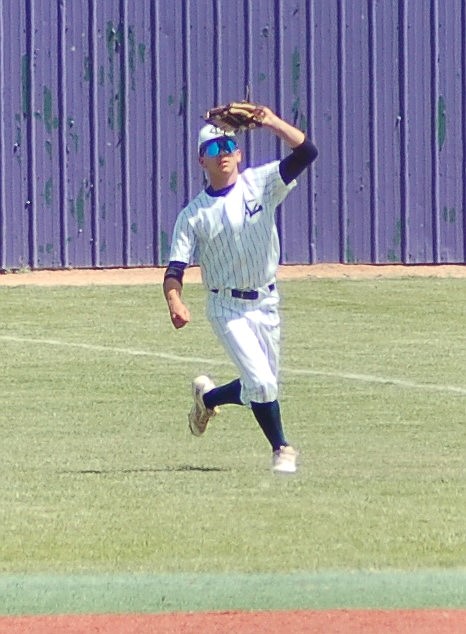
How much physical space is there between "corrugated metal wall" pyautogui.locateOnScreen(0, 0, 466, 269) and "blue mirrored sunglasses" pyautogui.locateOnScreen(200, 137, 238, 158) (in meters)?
10.8

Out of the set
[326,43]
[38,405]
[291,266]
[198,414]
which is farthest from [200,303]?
[198,414]

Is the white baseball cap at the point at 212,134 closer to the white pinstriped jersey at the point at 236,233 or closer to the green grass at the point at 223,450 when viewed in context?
the white pinstriped jersey at the point at 236,233

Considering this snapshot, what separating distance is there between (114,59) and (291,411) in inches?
356

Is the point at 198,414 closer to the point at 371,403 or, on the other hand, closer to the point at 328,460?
the point at 328,460

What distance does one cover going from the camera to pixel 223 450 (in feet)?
30.2

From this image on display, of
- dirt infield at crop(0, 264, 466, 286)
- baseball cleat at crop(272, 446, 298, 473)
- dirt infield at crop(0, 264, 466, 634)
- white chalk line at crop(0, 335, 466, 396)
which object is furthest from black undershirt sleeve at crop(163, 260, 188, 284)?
dirt infield at crop(0, 264, 466, 286)

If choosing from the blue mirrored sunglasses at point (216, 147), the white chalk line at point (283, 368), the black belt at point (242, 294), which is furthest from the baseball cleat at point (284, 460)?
the white chalk line at point (283, 368)

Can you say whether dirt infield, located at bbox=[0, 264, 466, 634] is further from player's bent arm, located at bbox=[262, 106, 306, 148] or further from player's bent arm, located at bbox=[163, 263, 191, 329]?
player's bent arm, located at bbox=[262, 106, 306, 148]

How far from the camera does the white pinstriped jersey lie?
8195 mm

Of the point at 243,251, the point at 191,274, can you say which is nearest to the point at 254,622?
the point at 243,251

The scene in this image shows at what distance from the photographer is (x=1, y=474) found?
8.49 m

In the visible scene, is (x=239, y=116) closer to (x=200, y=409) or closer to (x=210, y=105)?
(x=200, y=409)

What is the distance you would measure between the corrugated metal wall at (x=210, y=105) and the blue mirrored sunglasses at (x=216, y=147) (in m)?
10.8

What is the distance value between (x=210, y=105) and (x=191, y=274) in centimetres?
193
